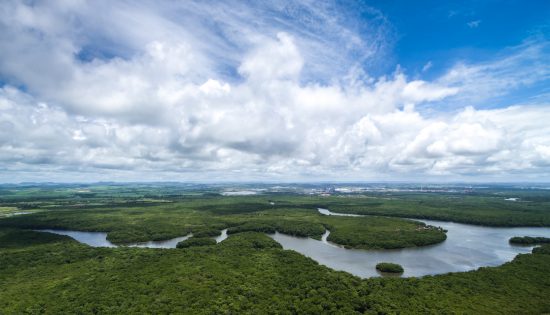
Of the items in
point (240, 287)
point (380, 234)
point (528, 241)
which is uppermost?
point (380, 234)

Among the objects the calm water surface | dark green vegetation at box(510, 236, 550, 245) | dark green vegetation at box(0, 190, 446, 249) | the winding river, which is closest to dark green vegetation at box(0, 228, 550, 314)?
the calm water surface

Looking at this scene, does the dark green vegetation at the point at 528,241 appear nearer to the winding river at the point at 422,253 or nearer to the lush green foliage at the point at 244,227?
the winding river at the point at 422,253

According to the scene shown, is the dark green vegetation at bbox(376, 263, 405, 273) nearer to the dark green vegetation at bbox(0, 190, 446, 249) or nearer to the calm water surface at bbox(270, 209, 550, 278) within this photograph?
the calm water surface at bbox(270, 209, 550, 278)

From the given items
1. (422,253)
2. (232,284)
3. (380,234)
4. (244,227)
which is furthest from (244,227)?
(232,284)

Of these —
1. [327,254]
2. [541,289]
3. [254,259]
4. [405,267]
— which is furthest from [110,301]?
[541,289]

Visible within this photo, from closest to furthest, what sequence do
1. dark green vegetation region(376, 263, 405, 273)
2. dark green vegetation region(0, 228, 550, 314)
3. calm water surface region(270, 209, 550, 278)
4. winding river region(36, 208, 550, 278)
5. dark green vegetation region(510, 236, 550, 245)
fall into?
dark green vegetation region(0, 228, 550, 314) → dark green vegetation region(376, 263, 405, 273) → calm water surface region(270, 209, 550, 278) → winding river region(36, 208, 550, 278) → dark green vegetation region(510, 236, 550, 245)

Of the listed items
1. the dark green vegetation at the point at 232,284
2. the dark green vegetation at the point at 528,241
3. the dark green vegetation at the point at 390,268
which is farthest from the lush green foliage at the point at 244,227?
the dark green vegetation at the point at 390,268

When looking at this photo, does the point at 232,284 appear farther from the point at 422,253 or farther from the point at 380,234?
the point at 380,234
